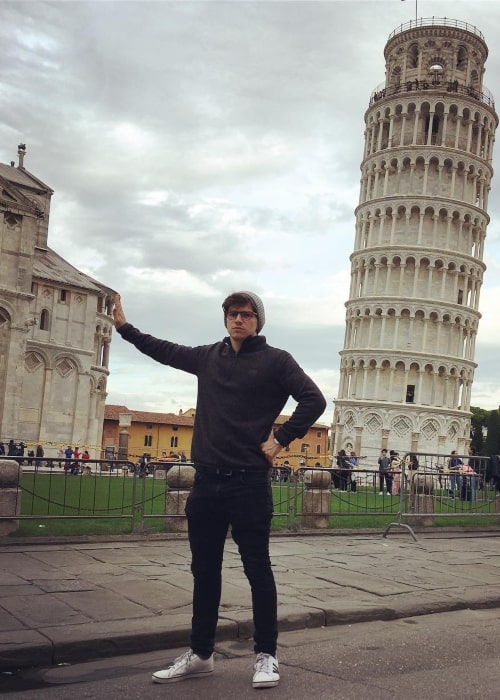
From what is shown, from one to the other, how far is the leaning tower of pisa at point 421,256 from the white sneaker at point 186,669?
59529mm

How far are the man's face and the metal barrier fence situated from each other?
246 inches

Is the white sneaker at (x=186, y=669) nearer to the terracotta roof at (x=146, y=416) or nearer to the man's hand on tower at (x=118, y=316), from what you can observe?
the man's hand on tower at (x=118, y=316)

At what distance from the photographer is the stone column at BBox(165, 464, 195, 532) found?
1163cm

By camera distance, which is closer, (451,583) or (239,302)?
(239,302)

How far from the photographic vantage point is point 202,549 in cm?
492

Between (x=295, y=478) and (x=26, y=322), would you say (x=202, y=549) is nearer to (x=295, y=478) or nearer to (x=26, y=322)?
(x=295, y=478)

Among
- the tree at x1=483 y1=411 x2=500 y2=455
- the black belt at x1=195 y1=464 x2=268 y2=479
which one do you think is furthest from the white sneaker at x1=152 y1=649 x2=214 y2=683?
the tree at x1=483 y1=411 x2=500 y2=455

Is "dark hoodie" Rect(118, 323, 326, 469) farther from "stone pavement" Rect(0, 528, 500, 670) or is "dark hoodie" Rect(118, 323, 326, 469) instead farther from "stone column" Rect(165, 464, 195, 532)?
"stone column" Rect(165, 464, 195, 532)

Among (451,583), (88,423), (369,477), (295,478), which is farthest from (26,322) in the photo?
(451,583)

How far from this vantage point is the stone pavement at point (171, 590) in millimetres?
5523

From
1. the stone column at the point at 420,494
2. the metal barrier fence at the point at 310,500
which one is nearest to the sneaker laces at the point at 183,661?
the metal barrier fence at the point at 310,500

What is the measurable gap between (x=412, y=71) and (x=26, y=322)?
4205 cm

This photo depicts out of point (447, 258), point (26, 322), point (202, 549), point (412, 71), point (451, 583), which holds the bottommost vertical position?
point (451, 583)

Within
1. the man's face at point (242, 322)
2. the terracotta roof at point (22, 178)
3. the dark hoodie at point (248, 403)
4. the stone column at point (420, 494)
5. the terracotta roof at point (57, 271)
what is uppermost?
the terracotta roof at point (22, 178)
